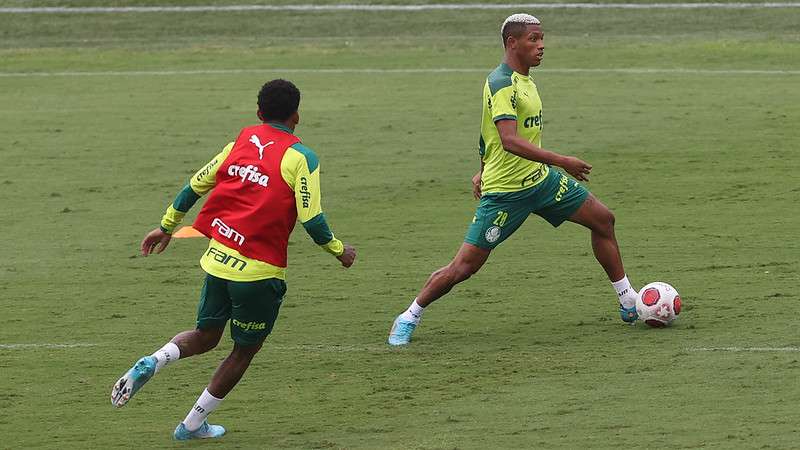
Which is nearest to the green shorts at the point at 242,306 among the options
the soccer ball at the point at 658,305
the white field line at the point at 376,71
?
the soccer ball at the point at 658,305

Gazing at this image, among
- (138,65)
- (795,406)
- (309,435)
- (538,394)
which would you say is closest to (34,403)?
(309,435)

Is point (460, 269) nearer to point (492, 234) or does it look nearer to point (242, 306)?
point (492, 234)

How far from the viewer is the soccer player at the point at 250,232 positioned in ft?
29.1

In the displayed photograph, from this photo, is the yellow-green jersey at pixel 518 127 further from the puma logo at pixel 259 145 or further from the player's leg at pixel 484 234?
the puma logo at pixel 259 145

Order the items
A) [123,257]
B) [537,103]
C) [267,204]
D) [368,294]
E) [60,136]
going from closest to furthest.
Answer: [267,204]
[537,103]
[368,294]
[123,257]
[60,136]

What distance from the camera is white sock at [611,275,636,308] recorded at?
11.6 metres

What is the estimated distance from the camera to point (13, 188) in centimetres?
1825

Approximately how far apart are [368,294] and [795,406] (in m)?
4.83

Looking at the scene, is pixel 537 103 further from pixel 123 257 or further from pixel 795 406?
pixel 123 257

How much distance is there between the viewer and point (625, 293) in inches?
456

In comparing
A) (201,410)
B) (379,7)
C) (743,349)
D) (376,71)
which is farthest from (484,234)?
(379,7)

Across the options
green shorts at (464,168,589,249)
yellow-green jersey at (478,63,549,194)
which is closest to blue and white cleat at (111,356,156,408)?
green shorts at (464,168,589,249)

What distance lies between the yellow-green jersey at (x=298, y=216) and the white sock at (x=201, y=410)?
0.78 meters

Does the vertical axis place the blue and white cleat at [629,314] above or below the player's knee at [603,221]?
below
